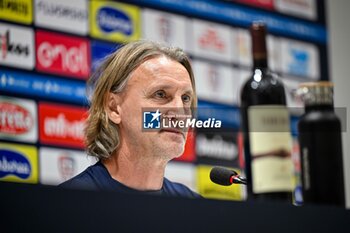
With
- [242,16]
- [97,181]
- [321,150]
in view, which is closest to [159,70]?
[97,181]

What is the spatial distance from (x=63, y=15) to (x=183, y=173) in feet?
3.14

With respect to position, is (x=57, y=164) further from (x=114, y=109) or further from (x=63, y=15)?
(x=114, y=109)

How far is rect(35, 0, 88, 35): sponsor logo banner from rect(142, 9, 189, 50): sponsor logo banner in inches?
13.9

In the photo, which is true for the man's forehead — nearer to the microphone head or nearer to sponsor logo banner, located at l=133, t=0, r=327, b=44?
the microphone head

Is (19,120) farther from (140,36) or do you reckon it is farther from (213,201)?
(213,201)

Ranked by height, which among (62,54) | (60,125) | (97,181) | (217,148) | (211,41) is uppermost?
(211,41)

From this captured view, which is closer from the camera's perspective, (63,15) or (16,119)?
(16,119)

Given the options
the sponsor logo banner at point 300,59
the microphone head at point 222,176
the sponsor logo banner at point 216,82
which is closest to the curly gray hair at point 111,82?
the microphone head at point 222,176

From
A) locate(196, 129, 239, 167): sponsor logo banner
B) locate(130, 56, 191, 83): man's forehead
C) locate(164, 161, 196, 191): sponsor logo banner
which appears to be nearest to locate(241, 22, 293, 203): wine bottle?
locate(130, 56, 191, 83): man's forehead

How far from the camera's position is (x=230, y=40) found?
468 centimetres

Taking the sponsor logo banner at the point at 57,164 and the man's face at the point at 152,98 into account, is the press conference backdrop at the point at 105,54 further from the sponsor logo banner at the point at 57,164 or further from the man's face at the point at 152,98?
the man's face at the point at 152,98

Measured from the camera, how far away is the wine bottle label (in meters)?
1.67

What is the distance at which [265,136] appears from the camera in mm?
1688

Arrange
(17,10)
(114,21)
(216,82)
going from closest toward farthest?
(17,10) → (114,21) → (216,82)
